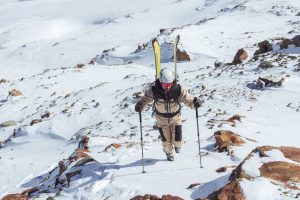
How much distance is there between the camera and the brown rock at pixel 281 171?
24.9 ft

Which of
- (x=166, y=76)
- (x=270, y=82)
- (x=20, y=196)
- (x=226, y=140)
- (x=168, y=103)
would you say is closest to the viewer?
(x=166, y=76)

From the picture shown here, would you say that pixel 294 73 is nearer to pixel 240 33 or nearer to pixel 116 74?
pixel 116 74

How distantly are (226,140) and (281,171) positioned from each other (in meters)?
3.33

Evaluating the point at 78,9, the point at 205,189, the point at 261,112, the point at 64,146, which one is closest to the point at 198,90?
the point at 261,112

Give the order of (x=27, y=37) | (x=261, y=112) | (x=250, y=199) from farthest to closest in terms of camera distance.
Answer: (x=27, y=37) < (x=261, y=112) < (x=250, y=199)

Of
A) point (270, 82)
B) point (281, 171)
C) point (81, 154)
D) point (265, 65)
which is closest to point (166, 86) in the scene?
point (281, 171)

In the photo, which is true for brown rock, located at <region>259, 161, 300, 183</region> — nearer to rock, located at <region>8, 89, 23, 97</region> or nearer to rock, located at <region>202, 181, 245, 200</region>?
rock, located at <region>202, 181, 245, 200</region>

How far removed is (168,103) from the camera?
9812mm

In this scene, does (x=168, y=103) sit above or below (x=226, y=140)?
above

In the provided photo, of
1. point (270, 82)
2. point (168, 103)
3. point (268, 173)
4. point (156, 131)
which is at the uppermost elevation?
point (168, 103)

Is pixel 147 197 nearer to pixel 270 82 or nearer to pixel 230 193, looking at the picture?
pixel 230 193

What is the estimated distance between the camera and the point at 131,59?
36.1m

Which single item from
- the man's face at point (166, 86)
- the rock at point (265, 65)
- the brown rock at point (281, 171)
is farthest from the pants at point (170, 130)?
the rock at point (265, 65)

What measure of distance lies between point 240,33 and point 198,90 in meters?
20.3
